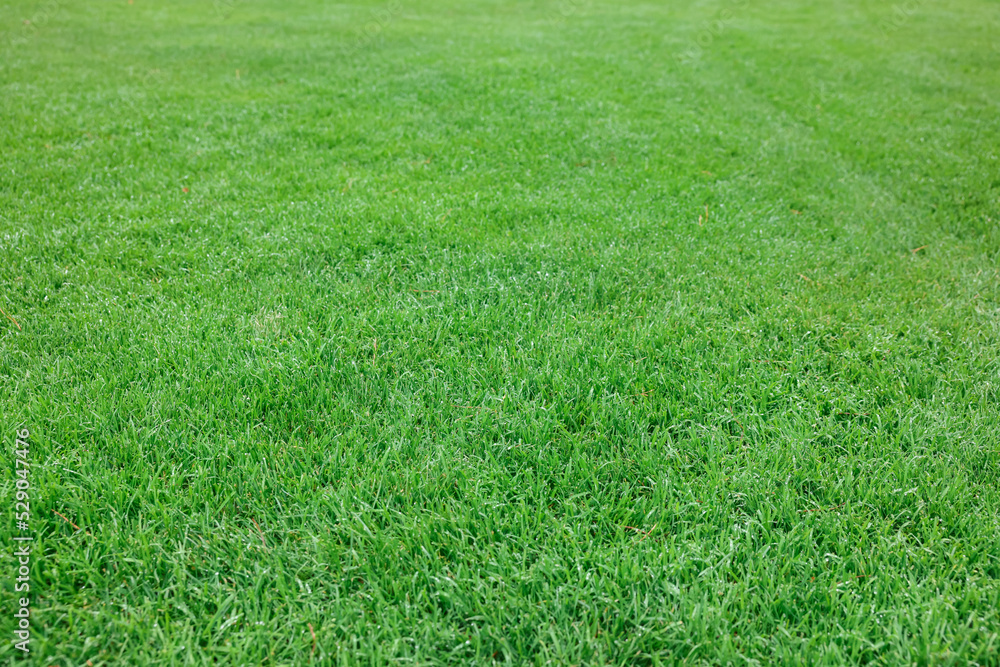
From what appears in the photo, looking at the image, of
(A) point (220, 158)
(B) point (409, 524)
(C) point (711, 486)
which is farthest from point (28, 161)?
(C) point (711, 486)

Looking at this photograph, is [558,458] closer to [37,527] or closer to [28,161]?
[37,527]

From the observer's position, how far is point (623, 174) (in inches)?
240

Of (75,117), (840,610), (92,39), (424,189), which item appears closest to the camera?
(840,610)

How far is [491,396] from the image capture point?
2.92 m

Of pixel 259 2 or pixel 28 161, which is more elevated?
pixel 259 2

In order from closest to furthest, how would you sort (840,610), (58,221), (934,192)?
(840,610) < (58,221) < (934,192)

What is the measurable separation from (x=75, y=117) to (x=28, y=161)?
178cm

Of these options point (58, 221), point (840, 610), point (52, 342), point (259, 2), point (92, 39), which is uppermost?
point (259, 2)

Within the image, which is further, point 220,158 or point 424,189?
point 220,158

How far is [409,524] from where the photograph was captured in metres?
2.26

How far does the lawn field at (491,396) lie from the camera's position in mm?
1961

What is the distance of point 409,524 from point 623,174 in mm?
4879

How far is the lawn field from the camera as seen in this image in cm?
196

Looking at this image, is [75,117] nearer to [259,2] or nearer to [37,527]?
[37,527]
